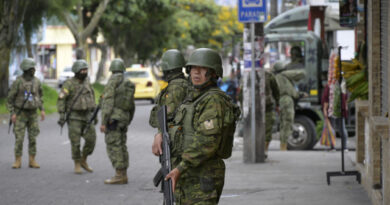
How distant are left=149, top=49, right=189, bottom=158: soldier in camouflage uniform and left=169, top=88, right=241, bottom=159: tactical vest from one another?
5.45ft

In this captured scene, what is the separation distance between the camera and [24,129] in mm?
12594

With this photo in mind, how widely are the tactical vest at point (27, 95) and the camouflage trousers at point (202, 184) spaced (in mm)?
7454

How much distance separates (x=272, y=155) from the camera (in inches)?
557

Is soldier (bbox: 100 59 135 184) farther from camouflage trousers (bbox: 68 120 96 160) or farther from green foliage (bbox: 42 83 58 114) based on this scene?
green foliage (bbox: 42 83 58 114)

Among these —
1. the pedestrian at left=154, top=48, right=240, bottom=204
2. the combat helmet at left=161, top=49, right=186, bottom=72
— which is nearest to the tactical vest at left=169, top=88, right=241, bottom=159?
the pedestrian at left=154, top=48, right=240, bottom=204

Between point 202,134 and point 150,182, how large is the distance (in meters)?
5.73

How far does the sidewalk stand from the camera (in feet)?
29.9

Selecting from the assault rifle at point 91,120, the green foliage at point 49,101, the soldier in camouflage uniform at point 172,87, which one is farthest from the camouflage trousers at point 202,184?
the green foliage at point 49,101

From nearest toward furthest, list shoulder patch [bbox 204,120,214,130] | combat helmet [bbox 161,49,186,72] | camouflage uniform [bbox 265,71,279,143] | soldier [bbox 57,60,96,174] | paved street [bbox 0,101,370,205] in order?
shoulder patch [bbox 204,120,214,130], combat helmet [bbox 161,49,186,72], paved street [bbox 0,101,370,205], soldier [bbox 57,60,96,174], camouflage uniform [bbox 265,71,279,143]

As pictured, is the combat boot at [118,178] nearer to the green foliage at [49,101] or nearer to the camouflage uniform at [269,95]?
the camouflage uniform at [269,95]

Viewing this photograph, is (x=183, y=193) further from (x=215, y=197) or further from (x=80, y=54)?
(x=80, y=54)

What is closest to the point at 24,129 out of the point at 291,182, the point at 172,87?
the point at 291,182

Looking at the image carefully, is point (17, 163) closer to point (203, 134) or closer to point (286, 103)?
point (286, 103)

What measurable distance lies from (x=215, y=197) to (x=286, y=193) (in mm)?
4225
